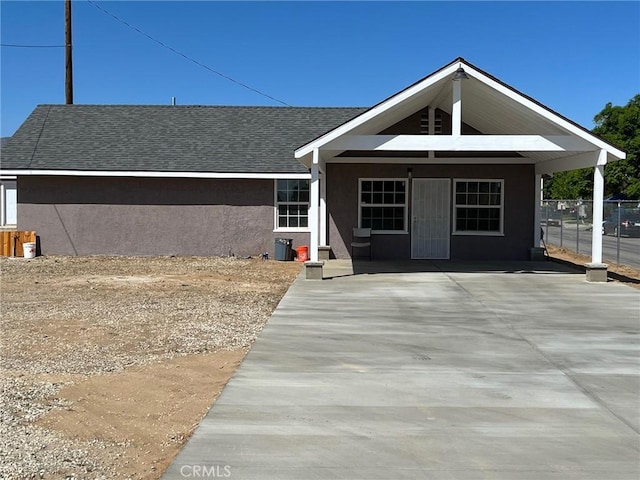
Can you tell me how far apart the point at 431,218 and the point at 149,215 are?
27.8 feet

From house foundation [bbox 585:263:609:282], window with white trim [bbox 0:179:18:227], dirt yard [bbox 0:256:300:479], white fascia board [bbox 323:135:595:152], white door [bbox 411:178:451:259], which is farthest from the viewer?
window with white trim [bbox 0:179:18:227]

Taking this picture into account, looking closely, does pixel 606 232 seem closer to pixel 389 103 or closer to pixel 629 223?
pixel 629 223

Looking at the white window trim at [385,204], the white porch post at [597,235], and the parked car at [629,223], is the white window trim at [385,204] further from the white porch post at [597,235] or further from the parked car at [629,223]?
the parked car at [629,223]

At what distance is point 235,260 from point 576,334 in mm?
11990

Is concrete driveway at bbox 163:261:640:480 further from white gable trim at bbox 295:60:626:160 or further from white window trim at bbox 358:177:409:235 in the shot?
white window trim at bbox 358:177:409:235

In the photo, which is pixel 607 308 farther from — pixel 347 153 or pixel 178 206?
pixel 178 206

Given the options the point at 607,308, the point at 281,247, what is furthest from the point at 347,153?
the point at 607,308

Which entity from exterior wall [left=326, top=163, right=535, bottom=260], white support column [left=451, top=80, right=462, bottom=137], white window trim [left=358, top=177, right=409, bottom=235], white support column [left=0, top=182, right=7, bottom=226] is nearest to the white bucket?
white support column [left=0, top=182, right=7, bottom=226]

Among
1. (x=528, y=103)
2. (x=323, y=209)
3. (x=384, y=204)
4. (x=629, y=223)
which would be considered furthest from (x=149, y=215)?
(x=629, y=223)

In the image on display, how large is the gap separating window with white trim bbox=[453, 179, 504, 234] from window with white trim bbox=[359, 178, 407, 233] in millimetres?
1551

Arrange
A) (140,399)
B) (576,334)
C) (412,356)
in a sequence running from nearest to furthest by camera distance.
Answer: (140,399), (412,356), (576,334)

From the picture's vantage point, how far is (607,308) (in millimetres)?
10914

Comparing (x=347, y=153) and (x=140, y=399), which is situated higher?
(x=347, y=153)

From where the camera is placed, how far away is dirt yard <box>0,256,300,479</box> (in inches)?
189
